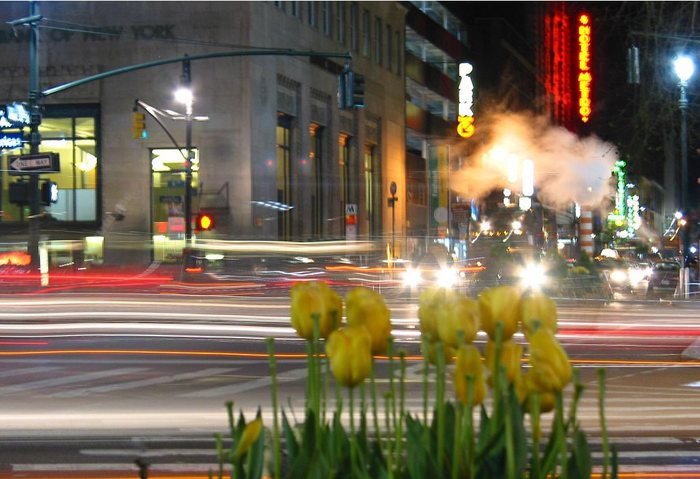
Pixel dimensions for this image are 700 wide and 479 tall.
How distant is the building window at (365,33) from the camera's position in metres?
53.1

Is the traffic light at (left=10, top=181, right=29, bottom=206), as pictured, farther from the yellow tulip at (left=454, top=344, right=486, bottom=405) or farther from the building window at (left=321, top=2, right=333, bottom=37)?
the building window at (left=321, top=2, right=333, bottom=37)

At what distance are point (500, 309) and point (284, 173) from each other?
42504 millimetres

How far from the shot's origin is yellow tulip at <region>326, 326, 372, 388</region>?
210cm

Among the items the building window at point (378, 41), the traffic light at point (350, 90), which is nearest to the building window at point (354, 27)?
the building window at point (378, 41)

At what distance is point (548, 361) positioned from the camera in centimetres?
198

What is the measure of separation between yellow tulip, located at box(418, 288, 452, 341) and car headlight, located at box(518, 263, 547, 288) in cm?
1536

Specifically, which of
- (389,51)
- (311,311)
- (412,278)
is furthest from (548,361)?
(389,51)

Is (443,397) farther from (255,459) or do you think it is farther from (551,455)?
(255,459)

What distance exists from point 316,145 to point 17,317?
33062 millimetres

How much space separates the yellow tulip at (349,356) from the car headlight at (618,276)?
29.8 m

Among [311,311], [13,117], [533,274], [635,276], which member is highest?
[13,117]

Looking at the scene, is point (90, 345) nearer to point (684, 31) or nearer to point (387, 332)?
point (684, 31)

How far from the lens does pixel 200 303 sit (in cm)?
1791

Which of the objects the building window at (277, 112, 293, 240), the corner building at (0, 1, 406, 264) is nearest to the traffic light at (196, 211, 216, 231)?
the corner building at (0, 1, 406, 264)
